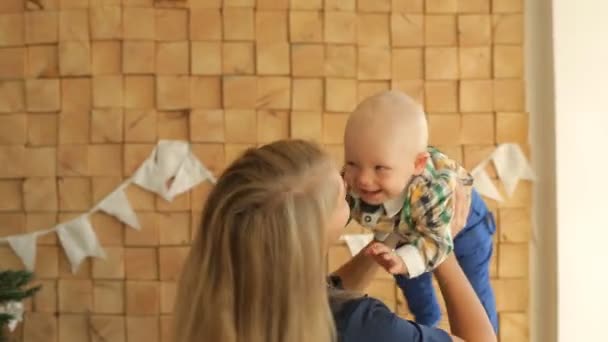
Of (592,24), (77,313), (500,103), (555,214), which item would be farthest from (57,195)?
(592,24)

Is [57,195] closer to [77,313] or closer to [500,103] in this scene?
[77,313]

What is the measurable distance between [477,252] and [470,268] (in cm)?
4

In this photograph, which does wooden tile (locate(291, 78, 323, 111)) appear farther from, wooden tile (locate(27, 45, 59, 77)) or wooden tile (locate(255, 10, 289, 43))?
wooden tile (locate(27, 45, 59, 77))

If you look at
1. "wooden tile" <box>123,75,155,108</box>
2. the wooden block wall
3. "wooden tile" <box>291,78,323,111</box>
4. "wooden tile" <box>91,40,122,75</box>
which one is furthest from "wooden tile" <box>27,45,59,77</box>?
"wooden tile" <box>291,78,323,111</box>

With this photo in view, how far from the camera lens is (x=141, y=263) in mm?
1979

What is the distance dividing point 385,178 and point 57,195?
1.17 meters

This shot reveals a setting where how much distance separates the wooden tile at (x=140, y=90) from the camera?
196cm

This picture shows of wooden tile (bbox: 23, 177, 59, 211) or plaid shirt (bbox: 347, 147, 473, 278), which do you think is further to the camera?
wooden tile (bbox: 23, 177, 59, 211)

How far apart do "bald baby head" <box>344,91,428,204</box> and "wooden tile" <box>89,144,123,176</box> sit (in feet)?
3.16

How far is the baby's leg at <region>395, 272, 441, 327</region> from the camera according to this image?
1.53 m

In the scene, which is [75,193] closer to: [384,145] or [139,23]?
[139,23]

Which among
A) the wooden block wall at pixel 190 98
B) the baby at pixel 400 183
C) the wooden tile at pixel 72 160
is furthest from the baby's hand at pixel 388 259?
the wooden tile at pixel 72 160

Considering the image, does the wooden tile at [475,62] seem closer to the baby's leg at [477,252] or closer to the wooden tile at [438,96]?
the wooden tile at [438,96]

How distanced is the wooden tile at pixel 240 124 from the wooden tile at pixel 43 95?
0.50 meters
